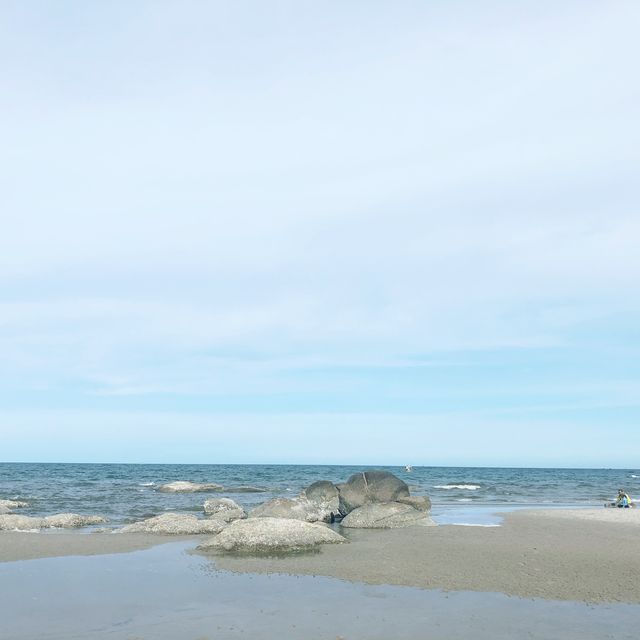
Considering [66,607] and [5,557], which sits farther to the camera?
[5,557]

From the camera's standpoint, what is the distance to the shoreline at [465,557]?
1673cm

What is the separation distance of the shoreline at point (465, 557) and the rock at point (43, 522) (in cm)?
223

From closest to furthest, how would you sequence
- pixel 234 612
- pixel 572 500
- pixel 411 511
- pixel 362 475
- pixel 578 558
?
pixel 234 612 → pixel 578 558 → pixel 411 511 → pixel 362 475 → pixel 572 500

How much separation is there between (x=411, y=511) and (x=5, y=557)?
17529 mm

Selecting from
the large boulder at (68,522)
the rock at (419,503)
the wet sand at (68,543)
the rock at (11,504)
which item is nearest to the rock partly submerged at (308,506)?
the rock at (419,503)

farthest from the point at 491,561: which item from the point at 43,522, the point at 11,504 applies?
the point at 11,504

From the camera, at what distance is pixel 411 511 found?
31.1 m

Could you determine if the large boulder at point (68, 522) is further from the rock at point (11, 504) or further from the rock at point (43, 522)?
the rock at point (11, 504)

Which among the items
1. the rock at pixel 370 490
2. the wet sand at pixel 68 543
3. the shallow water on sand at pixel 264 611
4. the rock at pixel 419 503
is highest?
the rock at pixel 370 490

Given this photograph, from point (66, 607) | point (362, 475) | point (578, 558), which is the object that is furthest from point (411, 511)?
point (66, 607)

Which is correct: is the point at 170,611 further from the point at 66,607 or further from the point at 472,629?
the point at 472,629

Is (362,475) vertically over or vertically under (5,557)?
over

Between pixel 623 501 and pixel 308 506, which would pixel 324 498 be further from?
pixel 623 501

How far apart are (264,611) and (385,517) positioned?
17324 millimetres
